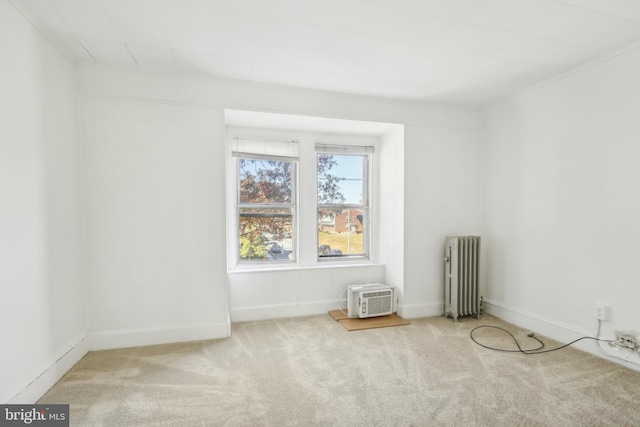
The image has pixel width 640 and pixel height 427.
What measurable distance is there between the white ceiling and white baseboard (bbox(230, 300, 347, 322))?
241cm

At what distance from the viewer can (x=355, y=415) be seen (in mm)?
1790

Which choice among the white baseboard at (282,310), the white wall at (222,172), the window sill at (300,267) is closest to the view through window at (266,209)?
the window sill at (300,267)

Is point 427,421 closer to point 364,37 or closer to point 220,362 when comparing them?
point 220,362

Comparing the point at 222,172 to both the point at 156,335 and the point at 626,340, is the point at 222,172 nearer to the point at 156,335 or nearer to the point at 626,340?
the point at 156,335

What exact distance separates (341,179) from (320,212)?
0.51 metres

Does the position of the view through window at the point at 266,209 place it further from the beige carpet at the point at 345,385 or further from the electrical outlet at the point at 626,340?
the electrical outlet at the point at 626,340

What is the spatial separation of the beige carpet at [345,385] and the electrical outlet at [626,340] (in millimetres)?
176

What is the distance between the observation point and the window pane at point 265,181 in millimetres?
3582

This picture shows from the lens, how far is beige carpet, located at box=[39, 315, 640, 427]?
1.78 m

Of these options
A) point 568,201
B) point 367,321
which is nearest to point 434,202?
point 568,201

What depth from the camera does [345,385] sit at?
2105mm

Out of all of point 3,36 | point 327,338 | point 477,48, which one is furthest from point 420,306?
point 3,36

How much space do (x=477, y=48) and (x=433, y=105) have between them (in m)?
1.22

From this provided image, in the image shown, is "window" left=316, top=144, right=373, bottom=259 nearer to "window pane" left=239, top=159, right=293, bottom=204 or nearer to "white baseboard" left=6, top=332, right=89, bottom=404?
"window pane" left=239, top=159, right=293, bottom=204
